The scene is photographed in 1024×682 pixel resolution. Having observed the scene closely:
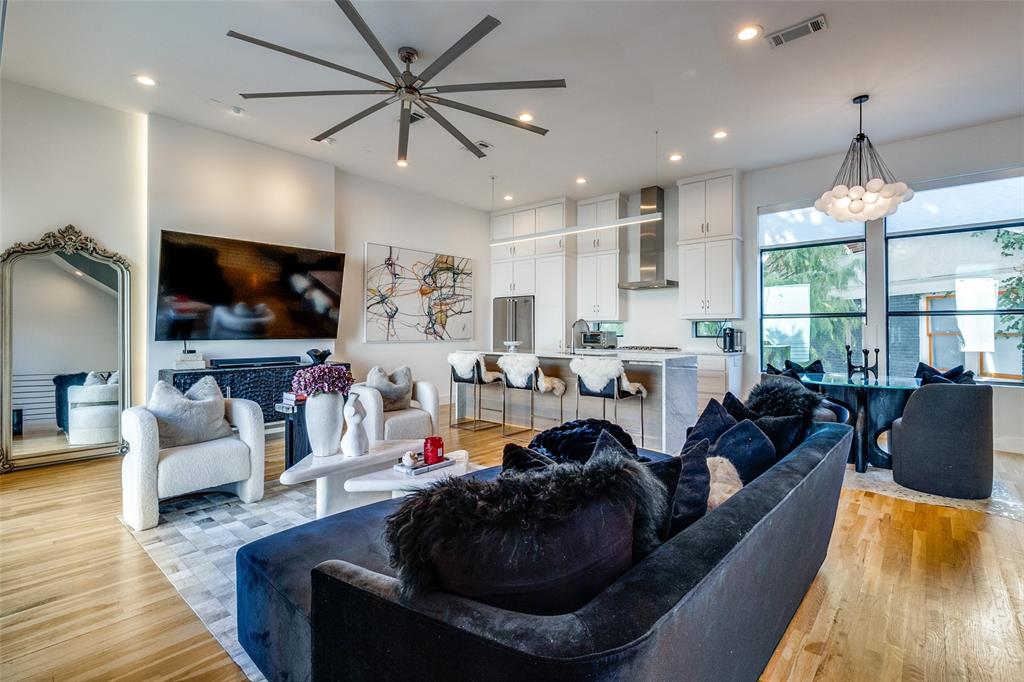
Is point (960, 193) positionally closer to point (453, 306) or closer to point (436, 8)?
point (436, 8)

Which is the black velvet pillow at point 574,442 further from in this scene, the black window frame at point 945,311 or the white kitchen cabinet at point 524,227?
the white kitchen cabinet at point 524,227

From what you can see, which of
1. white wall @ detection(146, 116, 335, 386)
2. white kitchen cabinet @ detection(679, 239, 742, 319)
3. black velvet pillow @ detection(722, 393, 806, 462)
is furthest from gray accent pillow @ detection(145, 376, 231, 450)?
white kitchen cabinet @ detection(679, 239, 742, 319)

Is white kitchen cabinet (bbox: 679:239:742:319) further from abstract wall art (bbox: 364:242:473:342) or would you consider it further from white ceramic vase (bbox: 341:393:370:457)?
white ceramic vase (bbox: 341:393:370:457)

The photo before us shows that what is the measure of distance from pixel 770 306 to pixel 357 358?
5519 mm

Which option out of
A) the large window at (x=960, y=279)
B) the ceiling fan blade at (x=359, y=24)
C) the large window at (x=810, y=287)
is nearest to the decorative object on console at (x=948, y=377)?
the large window at (x=960, y=279)

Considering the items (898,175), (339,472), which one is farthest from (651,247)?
(339,472)

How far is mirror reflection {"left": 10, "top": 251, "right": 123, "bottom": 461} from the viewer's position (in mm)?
4137

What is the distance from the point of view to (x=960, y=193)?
16.4ft

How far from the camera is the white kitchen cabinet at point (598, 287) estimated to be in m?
7.23

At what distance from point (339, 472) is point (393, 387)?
1618 millimetres

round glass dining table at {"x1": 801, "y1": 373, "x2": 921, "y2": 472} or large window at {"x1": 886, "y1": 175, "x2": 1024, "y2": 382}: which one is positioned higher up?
large window at {"x1": 886, "y1": 175, "x2": 1024, "y2": 382}

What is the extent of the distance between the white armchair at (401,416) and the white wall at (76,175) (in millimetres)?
2647

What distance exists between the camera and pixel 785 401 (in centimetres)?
229

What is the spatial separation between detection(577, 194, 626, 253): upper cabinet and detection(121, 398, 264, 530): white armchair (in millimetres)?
5365
